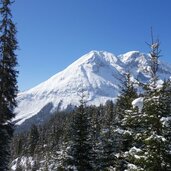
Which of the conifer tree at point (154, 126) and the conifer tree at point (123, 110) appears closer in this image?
the conifer tree at point (154, 126)

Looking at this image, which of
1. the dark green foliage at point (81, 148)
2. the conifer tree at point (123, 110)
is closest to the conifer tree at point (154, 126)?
the conifer tree at point (123, 110)

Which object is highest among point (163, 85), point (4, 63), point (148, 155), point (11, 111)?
point (4, 63)

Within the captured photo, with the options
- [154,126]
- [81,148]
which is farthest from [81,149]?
[154,126]

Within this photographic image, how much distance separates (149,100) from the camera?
15.0 metres

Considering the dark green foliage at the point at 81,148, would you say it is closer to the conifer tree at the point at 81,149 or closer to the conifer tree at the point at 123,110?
the conifer tree at the point at 81,149

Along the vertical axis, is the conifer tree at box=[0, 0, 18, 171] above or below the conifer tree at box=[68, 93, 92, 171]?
above

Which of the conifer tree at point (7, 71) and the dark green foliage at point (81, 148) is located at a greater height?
the conifer tree at point (7, 71)

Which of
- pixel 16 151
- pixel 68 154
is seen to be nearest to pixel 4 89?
pixel 68 154

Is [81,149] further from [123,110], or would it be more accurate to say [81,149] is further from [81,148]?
[123,110]

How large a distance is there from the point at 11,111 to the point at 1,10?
6.83 metres

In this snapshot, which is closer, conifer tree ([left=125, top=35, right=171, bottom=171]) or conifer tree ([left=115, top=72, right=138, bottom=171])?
conifer tree ([left=125, top=35, right=171, bottom=171])

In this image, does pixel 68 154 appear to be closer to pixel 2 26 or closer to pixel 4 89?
pixel 4 89

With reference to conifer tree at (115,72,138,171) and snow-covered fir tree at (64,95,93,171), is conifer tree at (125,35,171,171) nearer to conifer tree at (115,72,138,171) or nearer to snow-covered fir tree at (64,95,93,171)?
conifer tree at (115,72,138,171)

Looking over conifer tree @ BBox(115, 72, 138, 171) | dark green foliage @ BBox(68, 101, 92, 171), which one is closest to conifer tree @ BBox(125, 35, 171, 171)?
conifer tree @ BBox(115, 72, 138, 171)
